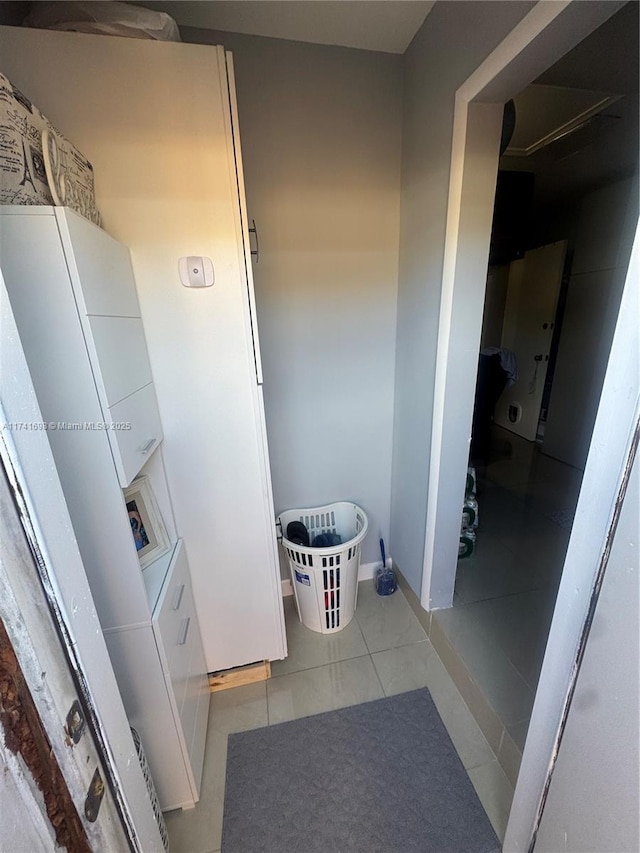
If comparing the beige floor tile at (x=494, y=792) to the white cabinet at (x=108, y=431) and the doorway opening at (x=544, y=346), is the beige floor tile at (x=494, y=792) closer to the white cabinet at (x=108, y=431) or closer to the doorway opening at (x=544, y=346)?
the doorway opening at (x=544, y=346)

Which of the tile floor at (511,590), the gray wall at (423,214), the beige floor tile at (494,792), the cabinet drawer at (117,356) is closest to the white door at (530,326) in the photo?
the tile floor at (511,590)

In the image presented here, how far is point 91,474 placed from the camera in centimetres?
79

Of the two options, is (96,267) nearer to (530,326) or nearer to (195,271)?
(195,271)

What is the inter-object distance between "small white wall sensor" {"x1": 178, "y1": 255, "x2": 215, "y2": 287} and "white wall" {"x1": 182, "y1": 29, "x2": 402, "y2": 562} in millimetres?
525

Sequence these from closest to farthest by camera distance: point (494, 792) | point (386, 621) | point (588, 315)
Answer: point (494, 792), point (386, 621), point (588, 315)

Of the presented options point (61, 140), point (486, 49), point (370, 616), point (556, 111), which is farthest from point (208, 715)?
point (556, 111)

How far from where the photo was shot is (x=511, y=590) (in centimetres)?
173

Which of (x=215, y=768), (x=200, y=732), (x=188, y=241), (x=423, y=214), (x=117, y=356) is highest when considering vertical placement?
(x=423, y=214)

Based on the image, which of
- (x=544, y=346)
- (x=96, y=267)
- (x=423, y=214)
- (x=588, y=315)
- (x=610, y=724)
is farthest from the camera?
(x=544, y=346)

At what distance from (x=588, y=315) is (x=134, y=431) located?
3.79 metres

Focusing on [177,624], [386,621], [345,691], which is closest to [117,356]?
[177,624]

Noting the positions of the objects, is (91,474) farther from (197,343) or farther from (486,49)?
(486,49)

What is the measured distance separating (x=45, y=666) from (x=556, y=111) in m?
3.02

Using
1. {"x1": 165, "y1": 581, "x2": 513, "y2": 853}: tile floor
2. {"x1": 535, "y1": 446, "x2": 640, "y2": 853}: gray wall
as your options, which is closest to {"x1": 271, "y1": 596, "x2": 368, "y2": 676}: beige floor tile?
{"x1": 165, "y1": 581, "x2": 513, "y2": 853}: tile floor
